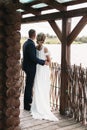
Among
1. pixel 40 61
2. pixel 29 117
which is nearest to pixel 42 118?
pixel 29 117

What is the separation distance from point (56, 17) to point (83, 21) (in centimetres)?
77

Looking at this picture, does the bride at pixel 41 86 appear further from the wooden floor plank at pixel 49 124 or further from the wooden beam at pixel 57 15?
the wooden beam at pixel 57 15

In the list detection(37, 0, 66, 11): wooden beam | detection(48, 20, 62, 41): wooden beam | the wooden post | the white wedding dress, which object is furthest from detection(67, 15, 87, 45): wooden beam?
the white wedding dress

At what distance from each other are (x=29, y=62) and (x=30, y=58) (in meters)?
0.14

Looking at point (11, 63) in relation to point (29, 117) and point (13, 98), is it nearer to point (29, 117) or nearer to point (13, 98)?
point (13, 98)

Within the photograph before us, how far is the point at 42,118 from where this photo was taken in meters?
5.75

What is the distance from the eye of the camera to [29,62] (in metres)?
6.04

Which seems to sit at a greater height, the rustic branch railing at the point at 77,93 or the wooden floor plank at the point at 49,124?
the rustic branch railing at the point at 77,93

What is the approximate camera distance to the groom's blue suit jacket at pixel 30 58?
19.2 feet

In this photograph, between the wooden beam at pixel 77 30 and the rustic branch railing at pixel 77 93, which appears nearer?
the wooden beam at pixel 77 30

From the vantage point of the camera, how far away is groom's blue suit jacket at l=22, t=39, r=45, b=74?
5852mm

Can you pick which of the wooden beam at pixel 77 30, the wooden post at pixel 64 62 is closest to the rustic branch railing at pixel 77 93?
the wooden post at pixel 64 62

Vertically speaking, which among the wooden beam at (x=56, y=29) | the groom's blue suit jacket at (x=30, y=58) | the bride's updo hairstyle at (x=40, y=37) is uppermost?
the wooden beam at (x=56, y=29)

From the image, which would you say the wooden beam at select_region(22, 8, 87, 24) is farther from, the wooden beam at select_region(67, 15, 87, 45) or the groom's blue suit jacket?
the groom's blue suit jacket
